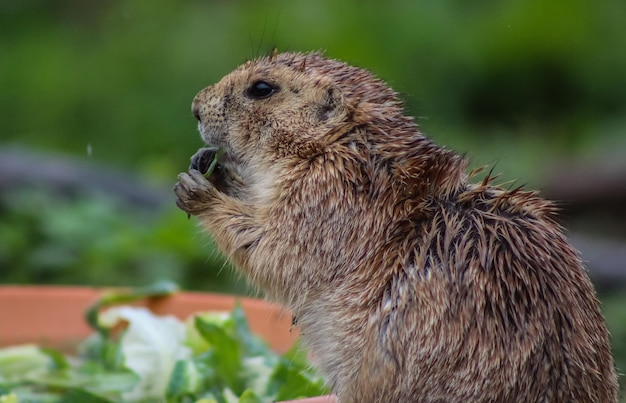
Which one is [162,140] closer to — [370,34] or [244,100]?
[370,34]

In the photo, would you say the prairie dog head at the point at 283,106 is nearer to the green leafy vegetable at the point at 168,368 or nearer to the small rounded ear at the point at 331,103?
the small rounded ear at the point at 331,103

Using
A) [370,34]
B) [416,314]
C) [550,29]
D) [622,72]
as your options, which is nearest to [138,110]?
[370,34]

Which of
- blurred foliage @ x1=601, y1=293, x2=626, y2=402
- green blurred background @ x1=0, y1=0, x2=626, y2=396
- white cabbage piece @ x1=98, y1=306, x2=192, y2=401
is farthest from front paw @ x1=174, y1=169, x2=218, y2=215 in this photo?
green blurred background @ x1=0, y1=0, x2=626, y2=396

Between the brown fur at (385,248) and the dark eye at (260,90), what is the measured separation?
15mm

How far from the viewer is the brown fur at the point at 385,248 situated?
2348mm

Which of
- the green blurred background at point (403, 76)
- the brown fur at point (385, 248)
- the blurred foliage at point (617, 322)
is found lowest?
the brown fur at point (385, 248)

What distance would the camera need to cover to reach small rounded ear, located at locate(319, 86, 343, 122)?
2803 mm

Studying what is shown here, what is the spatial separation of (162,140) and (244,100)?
16.5 feet

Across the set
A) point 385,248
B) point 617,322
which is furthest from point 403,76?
point 385,248

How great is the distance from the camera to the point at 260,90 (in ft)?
9.64

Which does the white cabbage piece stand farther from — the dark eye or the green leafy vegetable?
the dark eye

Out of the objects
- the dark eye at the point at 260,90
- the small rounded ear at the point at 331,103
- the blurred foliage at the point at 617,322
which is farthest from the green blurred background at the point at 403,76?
the small rounded ear at the point at 331,103

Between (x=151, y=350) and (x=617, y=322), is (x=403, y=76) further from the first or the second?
(x=151, y=350)

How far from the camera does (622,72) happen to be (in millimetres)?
8391
